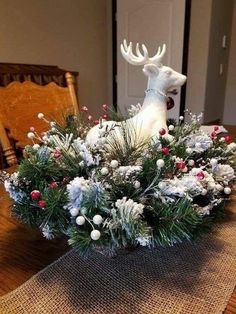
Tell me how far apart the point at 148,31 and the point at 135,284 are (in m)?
2.87

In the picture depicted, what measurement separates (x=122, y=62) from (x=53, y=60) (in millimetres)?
821

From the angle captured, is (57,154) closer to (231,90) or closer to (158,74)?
(158,74)

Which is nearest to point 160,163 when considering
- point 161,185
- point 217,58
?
point 161,185

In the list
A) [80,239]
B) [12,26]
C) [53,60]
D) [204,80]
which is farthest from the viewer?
[204,80]

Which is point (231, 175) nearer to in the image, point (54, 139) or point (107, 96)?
point (54, 139)

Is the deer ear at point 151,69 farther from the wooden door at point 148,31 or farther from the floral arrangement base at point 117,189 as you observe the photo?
the wooden door at point 148,31

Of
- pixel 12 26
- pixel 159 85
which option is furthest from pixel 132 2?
pixel 159 85

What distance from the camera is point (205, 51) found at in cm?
273

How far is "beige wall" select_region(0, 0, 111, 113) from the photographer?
222 cm

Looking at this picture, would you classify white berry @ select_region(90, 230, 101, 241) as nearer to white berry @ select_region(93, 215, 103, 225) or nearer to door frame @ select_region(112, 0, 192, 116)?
white berry @ select_region(93, 215, 103, 225)

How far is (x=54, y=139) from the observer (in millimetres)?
537

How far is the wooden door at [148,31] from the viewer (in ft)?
8.92

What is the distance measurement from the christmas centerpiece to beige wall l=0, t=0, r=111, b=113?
199 centimetres

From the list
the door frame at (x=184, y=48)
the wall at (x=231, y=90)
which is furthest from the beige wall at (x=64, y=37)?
the wall at (x=231, y=90)
